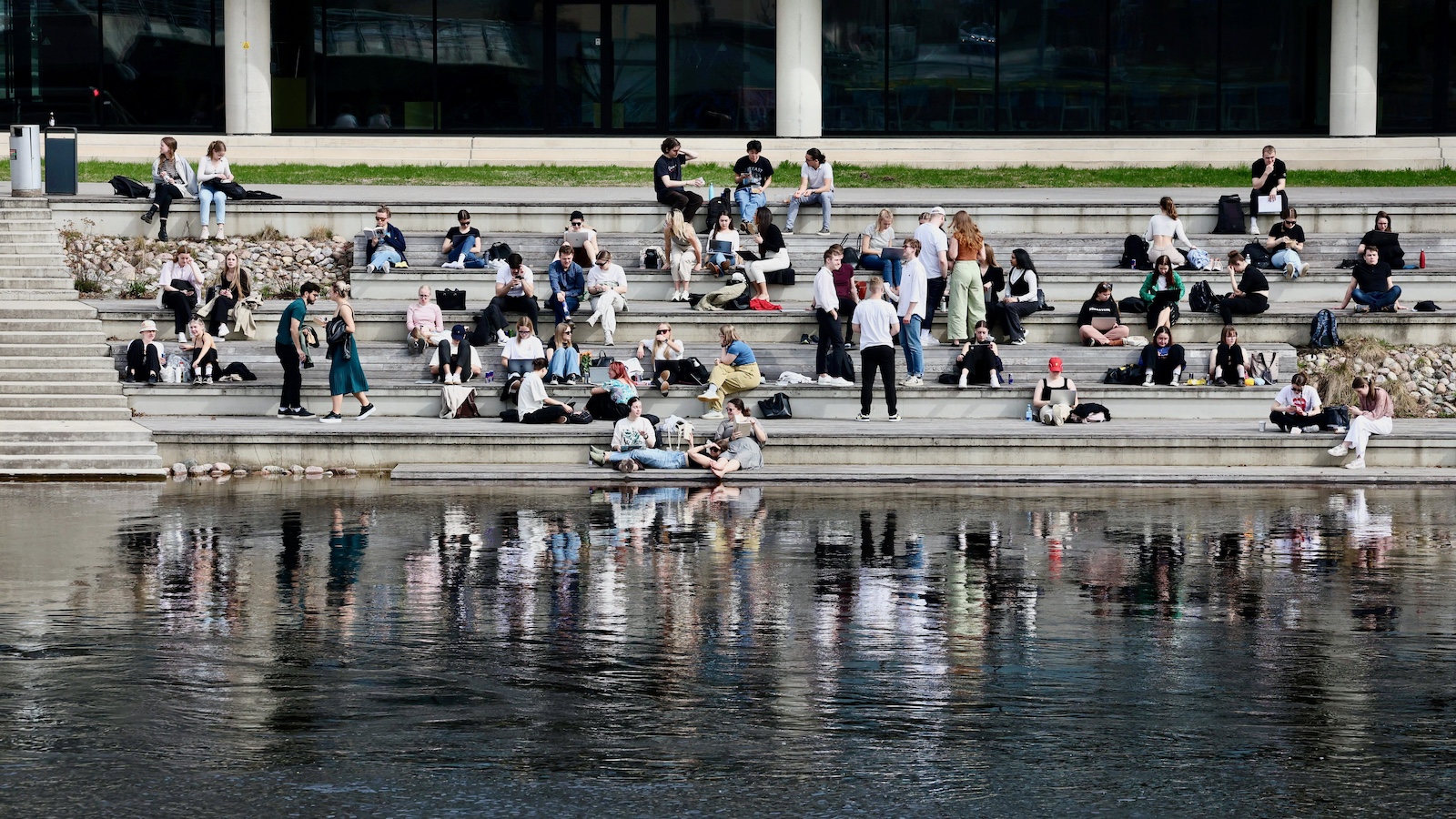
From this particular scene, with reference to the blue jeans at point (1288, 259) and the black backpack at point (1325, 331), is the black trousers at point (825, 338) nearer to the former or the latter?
the black backpack at point (1325, 331)

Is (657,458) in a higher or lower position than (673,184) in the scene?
lower

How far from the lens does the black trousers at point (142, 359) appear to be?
22.9 meters

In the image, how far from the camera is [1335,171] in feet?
113

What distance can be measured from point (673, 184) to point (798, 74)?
8.77 m

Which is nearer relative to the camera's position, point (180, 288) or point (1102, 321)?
point (1102, 321)

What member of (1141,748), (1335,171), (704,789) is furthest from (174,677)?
(1335,171)

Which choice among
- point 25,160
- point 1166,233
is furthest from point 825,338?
point 25,160

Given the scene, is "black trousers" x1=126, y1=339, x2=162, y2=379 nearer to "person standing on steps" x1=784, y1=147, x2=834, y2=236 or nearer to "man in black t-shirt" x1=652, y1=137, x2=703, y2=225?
"man in black t-shirt" x1=652, y1=137, x2=703, y2=225

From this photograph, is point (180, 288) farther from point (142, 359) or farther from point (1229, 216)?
point (1229, 216)

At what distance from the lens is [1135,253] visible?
26.5 m

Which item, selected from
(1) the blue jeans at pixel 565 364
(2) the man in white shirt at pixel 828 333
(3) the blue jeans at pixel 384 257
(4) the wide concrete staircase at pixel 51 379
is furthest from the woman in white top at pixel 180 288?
(2) the man in white shirt at pixel 828 333

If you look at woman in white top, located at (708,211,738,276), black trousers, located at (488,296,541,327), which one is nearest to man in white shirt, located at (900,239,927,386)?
woman in white top, located at (708,211,738,276)

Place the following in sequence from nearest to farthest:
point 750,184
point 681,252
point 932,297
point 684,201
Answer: point 932,297
point 681,252
point 684,201
point 750,184

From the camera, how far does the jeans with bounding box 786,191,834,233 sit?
27.3m
